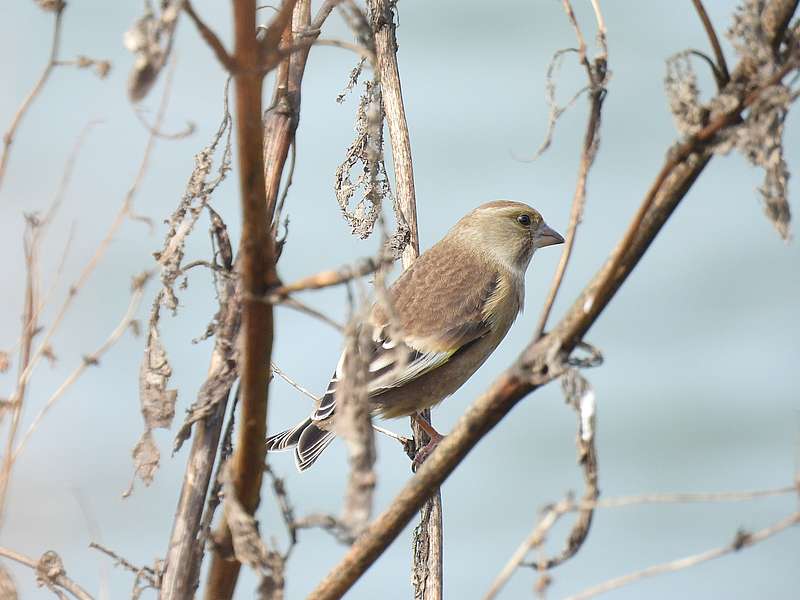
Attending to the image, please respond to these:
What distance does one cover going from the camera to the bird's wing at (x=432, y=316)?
14.8 ft

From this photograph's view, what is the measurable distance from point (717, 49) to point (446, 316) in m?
3.42

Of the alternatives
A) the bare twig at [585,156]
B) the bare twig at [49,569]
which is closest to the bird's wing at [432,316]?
the bare twig at [49,569]

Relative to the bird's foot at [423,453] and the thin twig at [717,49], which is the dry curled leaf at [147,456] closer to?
the thin twig at [717,49]

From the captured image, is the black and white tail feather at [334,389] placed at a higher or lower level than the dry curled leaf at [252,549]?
higher

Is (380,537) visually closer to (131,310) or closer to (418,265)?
(131,310)

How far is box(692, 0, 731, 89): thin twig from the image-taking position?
1.37 m

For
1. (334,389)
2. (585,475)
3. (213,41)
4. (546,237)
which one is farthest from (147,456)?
(546,237)

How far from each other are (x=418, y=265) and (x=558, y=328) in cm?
370

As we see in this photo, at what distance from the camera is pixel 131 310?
1964 mm

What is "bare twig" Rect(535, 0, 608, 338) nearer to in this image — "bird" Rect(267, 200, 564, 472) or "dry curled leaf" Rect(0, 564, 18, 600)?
"dry curled leaf" Rect(0, 564, 18, 600)

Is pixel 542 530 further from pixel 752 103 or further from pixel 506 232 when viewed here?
pixel 506 232

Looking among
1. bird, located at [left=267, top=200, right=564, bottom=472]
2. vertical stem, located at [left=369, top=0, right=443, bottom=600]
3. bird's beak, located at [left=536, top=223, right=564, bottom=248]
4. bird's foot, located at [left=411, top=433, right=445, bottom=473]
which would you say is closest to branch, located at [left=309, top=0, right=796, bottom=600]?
vertical stem, located at [left=369, top=0, right=443, bottom=600]

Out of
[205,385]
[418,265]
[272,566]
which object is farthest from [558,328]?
[418,265]

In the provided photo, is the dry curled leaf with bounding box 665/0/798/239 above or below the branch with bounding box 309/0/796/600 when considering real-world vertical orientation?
above
